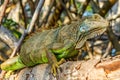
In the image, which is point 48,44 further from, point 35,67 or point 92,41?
point 92,41

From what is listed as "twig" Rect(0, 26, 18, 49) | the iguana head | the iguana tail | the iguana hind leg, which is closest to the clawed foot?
the iguana hind leg

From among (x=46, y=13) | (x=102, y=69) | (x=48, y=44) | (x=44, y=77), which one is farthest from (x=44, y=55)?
(x=46, y=13)

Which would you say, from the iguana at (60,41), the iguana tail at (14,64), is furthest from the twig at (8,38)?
the iguana at (60,41)

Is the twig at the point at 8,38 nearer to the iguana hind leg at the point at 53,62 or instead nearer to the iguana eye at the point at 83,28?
the iguana hind leg at the point at 53,62

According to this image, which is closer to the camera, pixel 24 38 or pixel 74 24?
pixel 74 24

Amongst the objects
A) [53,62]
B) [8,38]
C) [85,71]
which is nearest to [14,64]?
[8,38]

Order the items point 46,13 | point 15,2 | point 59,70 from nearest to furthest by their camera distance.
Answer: point 59,70, point 46,13, point 15,2

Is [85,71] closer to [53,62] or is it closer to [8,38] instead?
[53,62]

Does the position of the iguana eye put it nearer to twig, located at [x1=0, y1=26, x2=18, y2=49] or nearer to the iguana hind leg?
the iguana hind leg
